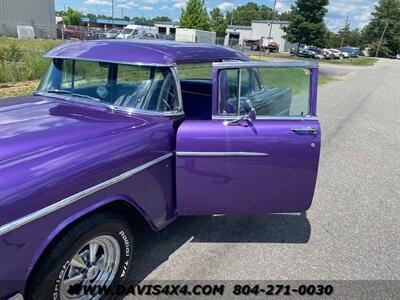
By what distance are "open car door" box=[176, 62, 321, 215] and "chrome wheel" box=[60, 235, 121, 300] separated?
691mm

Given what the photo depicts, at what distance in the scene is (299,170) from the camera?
3137mm

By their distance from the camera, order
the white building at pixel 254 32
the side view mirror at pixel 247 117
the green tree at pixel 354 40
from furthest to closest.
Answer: the green tree at pixel 354 40
the white building at pixel 254 32
the side view mirror at pixel 247 117

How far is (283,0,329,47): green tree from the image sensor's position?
46312 millimetres

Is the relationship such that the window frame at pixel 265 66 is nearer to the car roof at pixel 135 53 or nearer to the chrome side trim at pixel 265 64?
the chrome side trim at pixel 265 64

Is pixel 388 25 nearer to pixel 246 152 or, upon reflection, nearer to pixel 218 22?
pixel 218 22

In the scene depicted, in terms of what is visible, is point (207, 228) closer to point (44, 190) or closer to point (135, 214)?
point (135, 214)

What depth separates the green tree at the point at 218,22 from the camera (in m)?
70.2

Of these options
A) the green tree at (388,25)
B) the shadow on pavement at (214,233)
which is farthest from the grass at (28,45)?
the green tree at (388,25)

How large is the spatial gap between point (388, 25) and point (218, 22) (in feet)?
169

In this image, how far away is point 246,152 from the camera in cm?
300

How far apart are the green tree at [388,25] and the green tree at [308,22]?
2274 inches

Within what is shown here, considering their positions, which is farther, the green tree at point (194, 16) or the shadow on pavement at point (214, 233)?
the green tree at point (194, 16)

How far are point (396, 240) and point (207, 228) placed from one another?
78.3 inches

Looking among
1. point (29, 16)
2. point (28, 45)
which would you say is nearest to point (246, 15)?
point (29, 16)
